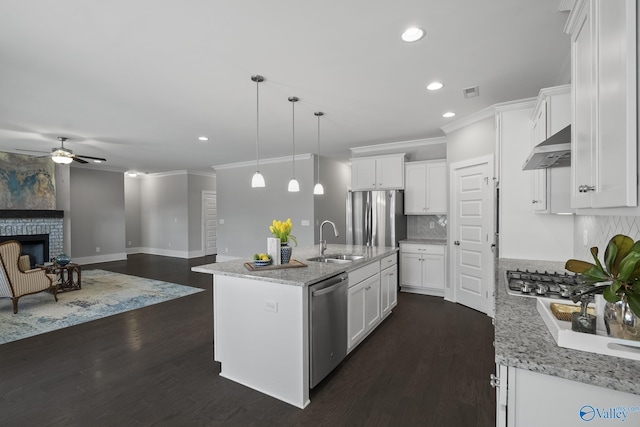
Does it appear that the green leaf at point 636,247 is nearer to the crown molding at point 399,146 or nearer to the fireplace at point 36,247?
the crown molding at point 399,146

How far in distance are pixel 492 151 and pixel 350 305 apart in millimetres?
2746

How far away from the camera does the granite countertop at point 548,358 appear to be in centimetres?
90

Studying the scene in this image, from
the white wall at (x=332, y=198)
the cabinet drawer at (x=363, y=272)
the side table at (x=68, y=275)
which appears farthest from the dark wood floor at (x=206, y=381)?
the white wall at (x=332, y=198)

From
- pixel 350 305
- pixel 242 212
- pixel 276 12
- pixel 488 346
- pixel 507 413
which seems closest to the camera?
pixel 507 413

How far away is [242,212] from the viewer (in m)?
7.84

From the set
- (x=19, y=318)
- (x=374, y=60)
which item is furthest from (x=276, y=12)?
(x=19, y=318)

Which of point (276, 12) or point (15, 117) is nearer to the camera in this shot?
point (276, 12)

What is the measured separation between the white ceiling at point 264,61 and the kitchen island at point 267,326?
5.83 ft

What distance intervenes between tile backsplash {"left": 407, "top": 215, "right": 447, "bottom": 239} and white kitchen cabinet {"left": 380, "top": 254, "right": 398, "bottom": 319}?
1.78 meters

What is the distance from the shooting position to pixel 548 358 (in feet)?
3.31

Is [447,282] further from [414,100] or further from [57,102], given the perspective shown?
[57,102]

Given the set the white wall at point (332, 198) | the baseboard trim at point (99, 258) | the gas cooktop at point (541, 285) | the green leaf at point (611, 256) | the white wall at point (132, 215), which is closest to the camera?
the green leaf at point (611, 256)

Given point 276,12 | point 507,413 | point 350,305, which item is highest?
point 276,12

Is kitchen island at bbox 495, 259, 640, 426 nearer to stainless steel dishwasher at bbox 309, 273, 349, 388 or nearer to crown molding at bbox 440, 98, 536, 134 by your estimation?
stainless steel dishwasher at bbox 309, 273, 349, 388
